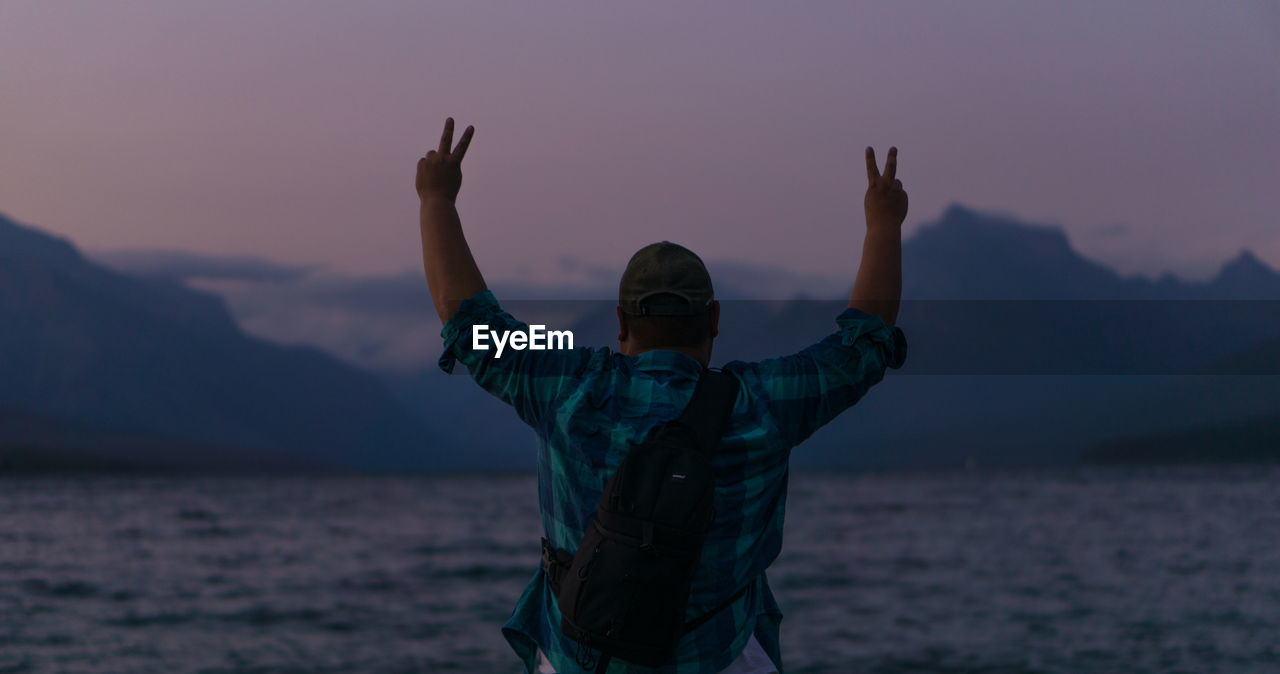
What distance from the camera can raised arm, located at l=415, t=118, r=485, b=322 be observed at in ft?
7.96

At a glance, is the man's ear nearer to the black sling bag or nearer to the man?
the man

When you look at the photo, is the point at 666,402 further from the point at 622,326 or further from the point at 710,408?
the point at 622,326

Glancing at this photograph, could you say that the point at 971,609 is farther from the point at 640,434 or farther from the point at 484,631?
the point at 640,434

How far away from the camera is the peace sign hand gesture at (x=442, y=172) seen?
101 inches

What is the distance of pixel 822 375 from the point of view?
7.80 ft

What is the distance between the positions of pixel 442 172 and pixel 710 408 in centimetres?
86

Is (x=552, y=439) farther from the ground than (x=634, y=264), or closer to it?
closer to it

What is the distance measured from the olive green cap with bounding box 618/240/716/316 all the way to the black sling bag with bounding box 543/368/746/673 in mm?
237

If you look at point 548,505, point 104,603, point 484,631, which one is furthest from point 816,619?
point 548,505

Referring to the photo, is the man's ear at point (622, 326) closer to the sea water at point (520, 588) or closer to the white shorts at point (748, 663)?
the white shorts at point (748, 663)

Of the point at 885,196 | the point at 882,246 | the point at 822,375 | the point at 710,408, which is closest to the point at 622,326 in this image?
the point at 710,408

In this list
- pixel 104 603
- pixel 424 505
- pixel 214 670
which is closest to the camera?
pixel 214 670

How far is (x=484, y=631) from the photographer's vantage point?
1653cm

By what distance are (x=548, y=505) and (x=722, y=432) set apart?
16.8 inches
